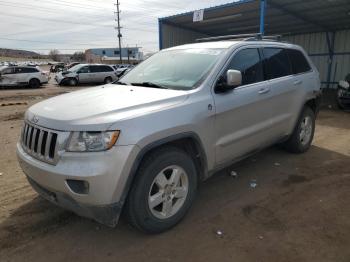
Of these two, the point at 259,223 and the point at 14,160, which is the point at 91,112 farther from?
the point at 14,160

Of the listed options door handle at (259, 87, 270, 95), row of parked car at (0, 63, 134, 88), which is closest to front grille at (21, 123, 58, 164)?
door handle at (259, 87, 270, 95)

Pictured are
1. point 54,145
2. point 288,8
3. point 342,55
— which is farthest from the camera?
point 342,55

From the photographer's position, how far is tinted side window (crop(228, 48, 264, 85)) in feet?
13.6

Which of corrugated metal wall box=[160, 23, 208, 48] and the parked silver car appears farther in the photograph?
the parked silver car

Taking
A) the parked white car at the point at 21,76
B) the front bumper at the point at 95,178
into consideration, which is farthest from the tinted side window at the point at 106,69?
the front bumper at the point at 95,178

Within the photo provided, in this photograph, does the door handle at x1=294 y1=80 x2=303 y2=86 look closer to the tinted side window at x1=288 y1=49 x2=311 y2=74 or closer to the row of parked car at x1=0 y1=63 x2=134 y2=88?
the tinted side window at x1=288 y1=49 x2=311 y2=74

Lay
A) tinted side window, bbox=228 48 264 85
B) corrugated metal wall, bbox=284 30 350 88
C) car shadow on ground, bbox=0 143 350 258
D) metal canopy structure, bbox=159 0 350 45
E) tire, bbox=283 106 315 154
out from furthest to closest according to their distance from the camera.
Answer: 1. corrugated metal wall, bbox=284 30 350 88
2. metal canopy structure, bbox=159 0 350 45
3. tire, bbox=283 106 315 154
4. tinted side window, bbox=228 48 264 85
5. car shadow on ground, bbox=0 143 350 258

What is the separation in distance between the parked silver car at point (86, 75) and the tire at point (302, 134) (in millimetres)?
20702

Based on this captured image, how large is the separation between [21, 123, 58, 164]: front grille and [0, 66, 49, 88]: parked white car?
2111 cm

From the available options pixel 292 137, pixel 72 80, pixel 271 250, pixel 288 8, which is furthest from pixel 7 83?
pixel 271 250

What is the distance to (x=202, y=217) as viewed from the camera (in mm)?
3682

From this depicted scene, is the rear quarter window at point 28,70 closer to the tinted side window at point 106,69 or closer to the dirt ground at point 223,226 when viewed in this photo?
the tinted side window at point 106,69

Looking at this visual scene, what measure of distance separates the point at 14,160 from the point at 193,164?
3.66 metres

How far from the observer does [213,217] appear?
3.68 meters
